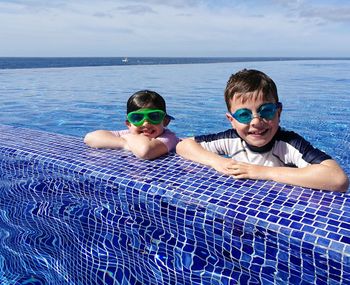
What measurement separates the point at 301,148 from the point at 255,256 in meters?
1.02

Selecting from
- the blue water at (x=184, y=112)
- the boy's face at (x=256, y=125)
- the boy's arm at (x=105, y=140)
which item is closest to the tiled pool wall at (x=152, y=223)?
the boy's arm at (x=105, y=140)

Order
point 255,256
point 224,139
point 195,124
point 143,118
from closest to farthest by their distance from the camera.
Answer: point 255,256
point 224,139
point 143,118
point 195,124

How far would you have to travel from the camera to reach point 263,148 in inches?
129

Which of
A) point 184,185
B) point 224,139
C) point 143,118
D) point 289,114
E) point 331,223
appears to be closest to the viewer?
point 331,223

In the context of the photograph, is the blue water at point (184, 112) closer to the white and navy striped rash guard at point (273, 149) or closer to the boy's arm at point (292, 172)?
the white and navy striped rash guard at point (273, 149)

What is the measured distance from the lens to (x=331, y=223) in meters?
2.25

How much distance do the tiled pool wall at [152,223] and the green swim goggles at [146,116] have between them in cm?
35

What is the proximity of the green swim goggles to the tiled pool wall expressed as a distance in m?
0.35

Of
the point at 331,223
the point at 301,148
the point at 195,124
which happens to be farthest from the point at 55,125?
the point at 331,223

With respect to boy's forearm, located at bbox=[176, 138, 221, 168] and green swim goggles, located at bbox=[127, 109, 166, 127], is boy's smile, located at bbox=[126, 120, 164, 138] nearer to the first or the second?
green swim goggles, located at bbox=[127, 109, 166, 127]

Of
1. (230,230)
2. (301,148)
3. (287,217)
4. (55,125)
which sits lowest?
(55,125)

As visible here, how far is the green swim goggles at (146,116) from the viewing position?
377 centimetres

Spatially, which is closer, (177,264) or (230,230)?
(230,230)

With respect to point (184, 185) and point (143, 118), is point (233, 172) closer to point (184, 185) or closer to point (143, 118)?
point (184, 185)
